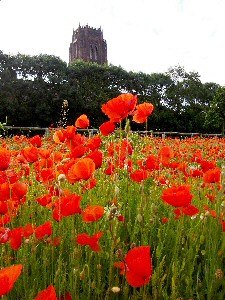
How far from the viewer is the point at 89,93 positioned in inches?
1035

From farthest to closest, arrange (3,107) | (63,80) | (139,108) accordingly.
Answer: (63,80) < (3,107) < (139,108)

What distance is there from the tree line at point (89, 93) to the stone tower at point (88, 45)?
2254 centimetres

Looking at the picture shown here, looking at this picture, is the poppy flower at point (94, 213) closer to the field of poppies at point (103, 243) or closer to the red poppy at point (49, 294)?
the field of poppies at point (103, 243)

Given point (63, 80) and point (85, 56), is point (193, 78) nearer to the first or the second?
point (63, 80)

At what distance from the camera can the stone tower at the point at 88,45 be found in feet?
171

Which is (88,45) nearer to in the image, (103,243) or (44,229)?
(103,243)

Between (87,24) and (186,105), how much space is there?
28284mm

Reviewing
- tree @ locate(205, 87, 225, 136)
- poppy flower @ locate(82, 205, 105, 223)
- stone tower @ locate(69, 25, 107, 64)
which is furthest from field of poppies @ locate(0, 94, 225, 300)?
stone tower @ locate(69, 25, 107, 64)

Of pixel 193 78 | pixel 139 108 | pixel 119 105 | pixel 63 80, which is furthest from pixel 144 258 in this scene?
pixel 193 78

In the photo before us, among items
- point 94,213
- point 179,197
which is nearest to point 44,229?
point 94,213

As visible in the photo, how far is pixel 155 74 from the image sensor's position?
1237 inches

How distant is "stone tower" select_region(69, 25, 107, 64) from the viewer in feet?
171

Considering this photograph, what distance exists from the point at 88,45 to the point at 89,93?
2821cm

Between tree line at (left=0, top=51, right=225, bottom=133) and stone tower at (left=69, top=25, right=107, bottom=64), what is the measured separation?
22.5 metres
